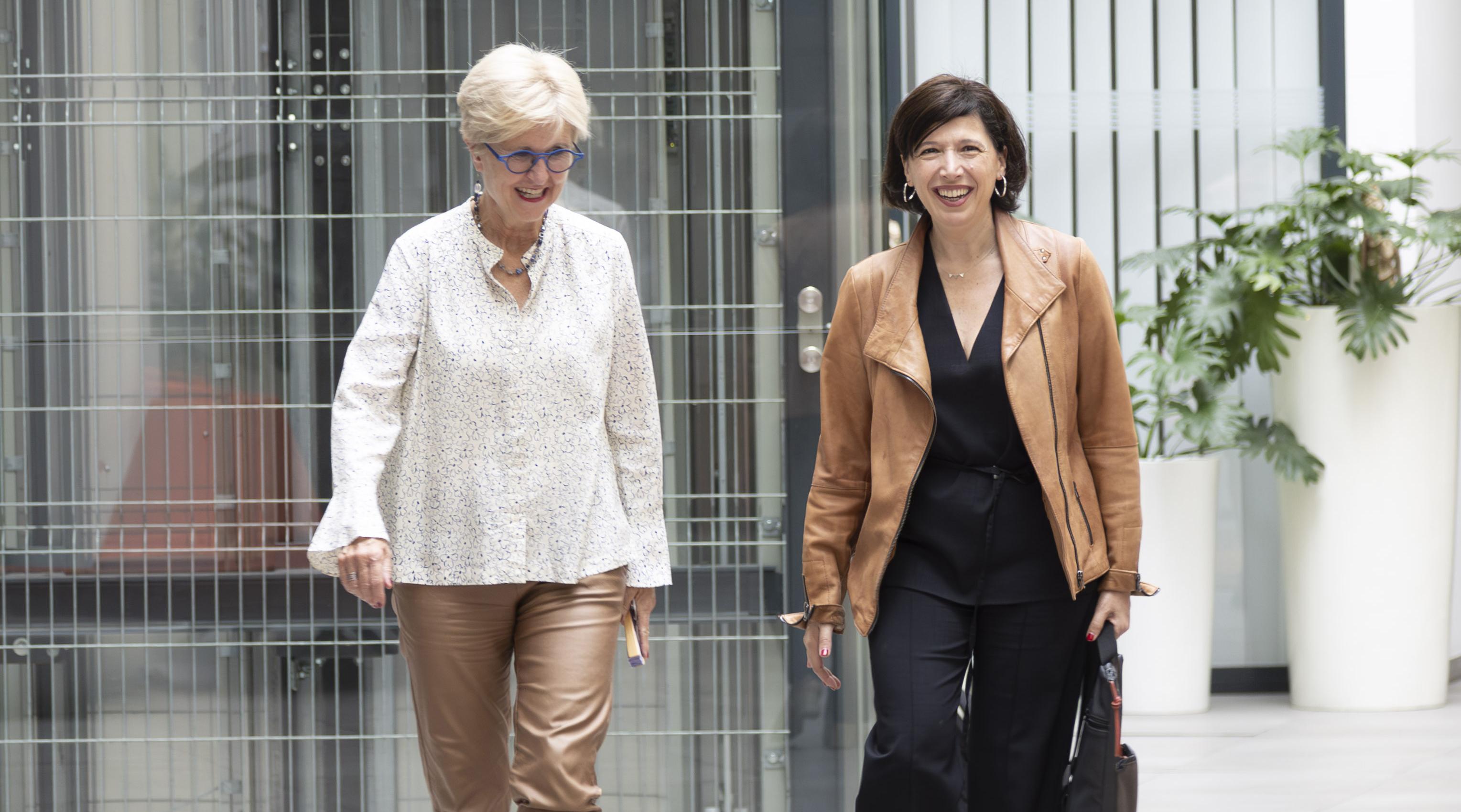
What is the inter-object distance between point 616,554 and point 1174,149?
11.5ft

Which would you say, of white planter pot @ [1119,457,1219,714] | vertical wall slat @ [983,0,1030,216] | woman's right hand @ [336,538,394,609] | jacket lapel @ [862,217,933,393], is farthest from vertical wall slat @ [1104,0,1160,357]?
woman's right hand @ [336,538,394,609]

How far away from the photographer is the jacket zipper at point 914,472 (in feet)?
6.86

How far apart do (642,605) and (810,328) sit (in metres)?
0.98

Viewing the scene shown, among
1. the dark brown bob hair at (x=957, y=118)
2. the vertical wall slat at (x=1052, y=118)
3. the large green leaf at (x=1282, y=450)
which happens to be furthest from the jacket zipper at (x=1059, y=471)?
the vertical wall slat at (x=1052, y=118)

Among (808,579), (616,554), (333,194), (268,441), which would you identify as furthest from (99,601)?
(808,579)

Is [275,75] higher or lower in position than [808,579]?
higher

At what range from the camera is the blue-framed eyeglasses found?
1997 mm

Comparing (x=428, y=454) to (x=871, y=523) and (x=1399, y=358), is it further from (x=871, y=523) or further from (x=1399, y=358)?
(x=1399, y=358)

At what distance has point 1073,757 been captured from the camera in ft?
7.14

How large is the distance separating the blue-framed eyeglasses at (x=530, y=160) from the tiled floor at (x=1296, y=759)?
8.26 feet

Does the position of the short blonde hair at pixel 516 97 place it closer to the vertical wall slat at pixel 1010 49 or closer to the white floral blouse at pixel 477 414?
the white floral blouse at pixel 477 414

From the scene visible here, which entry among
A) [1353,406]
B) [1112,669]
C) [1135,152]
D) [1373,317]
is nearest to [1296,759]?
[1353,406]

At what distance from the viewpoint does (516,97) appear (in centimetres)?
197

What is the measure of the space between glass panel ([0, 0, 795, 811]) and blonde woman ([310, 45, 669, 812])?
95 centimetres
